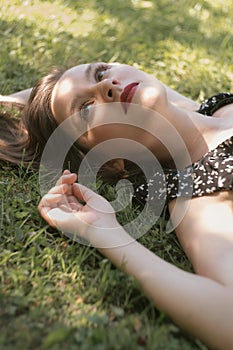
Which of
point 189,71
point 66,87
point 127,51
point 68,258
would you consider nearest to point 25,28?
point 127,51

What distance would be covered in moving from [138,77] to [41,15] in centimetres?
249

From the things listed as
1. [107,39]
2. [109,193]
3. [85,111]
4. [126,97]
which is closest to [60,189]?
[109,193]

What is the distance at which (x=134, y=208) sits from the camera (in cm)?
324

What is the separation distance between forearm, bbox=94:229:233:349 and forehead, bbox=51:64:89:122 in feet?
3.66

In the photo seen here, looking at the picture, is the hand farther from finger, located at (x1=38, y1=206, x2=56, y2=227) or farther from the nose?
the nose

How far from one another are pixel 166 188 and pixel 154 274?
31.2 inches

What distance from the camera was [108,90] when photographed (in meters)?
3.25

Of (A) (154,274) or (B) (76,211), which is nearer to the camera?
(A) (154,274)

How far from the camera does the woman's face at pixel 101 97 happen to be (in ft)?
10.6

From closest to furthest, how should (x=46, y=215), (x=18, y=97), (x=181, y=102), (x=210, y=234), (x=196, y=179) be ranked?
1. (x=210, y=234)
2. (x=46, y=215)
3. (x=196, y=179)
4. (x=181, y=102)
5. (x=18, y=97)

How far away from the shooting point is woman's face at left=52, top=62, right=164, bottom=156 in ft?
10.6

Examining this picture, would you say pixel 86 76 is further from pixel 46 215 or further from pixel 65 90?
pixel 46 215

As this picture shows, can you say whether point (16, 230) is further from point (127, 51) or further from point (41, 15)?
point (41, 15)

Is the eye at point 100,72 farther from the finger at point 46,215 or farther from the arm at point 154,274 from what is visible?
the finger at point 46,215
